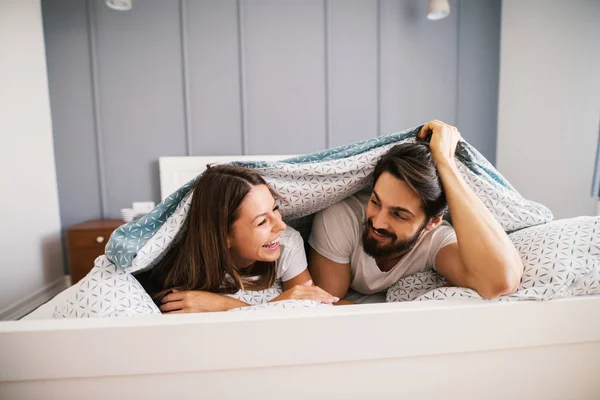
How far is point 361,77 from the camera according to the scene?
3229mm

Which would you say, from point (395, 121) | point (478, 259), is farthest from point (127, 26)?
point (478, 259)

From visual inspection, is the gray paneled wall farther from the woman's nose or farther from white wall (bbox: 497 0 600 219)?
the woman's nose

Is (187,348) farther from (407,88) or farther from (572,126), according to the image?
(572,126)

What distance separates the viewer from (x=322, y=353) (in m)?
0.75

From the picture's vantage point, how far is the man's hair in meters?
1.06

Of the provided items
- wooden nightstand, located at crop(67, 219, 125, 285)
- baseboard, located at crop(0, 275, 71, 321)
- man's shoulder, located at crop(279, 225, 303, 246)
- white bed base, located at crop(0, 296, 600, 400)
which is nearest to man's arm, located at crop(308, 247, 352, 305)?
man's shoulder, located at crop(279, 225, 303, 246)

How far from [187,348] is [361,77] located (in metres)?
2.96

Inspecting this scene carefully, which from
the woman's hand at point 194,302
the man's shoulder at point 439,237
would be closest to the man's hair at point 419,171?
the man's shoulder at point 439,237

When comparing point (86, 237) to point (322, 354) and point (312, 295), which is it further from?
point (322, 354)

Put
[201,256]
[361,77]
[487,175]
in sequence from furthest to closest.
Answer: [361,77] → [487,175] → [201,256]

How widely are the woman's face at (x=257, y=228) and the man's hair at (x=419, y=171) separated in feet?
1.22

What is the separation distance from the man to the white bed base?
0.42 ft

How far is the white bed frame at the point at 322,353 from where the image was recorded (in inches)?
27.7

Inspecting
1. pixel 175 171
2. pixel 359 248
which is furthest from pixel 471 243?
pixel 175 171
